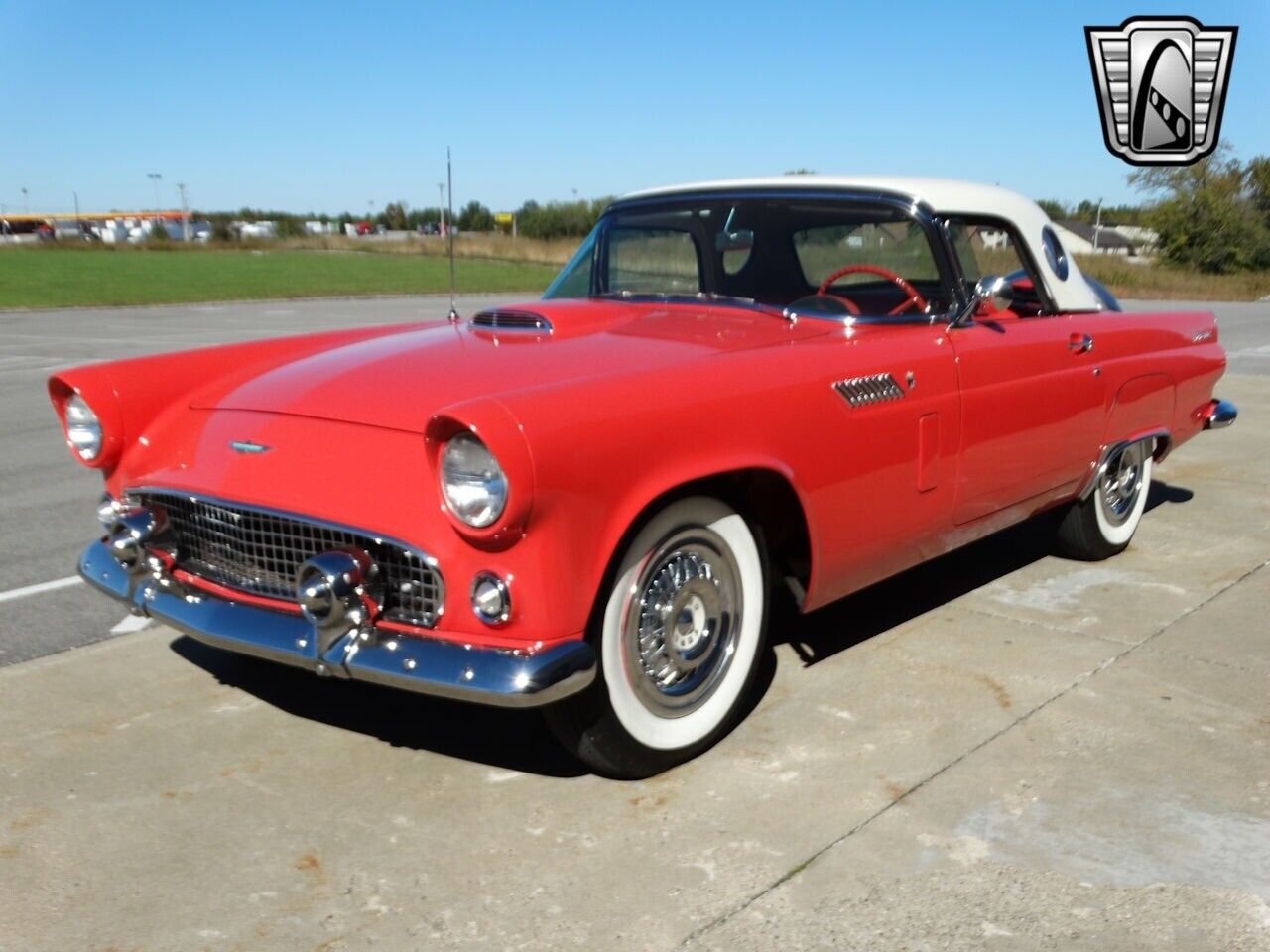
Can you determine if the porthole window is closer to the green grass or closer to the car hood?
the car hood

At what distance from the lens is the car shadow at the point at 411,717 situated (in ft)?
10.8

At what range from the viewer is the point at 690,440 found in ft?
9.79

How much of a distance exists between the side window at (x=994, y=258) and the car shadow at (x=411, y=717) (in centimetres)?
212

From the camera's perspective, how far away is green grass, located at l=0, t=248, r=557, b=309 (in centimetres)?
2625

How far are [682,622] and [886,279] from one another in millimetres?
1690

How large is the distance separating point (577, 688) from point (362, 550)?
59 cm

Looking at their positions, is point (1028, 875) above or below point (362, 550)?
below

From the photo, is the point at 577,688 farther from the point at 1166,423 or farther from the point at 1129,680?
the point at 1166,423

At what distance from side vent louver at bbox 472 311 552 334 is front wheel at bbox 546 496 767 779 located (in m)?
0.96

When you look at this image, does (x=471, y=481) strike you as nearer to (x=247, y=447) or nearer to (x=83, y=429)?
(x=247, y=447)

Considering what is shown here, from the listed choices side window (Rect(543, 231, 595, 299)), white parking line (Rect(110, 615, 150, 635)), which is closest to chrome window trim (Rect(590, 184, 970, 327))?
side window (Rect(543, 231, 595, 299))

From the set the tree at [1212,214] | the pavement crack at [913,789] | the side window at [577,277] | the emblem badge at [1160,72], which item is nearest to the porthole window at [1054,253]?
the pavement crack at [913,789]

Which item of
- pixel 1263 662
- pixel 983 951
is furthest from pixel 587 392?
pixel 1263 662

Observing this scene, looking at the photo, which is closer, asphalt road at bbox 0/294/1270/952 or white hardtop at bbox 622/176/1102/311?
asphalt road at bbox 0/294/1270/952
